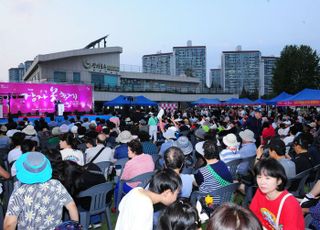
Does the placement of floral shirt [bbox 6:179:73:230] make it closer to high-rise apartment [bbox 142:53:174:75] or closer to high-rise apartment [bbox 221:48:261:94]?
high-rise apartment [bbox 221:48:261:94]

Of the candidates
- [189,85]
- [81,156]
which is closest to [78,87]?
[81,156]

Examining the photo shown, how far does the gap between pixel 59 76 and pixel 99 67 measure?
4.51m

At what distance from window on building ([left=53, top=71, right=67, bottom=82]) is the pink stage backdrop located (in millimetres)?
6746

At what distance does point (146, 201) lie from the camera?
234 centimetres

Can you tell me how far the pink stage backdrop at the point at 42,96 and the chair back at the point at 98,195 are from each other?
18.8 meters

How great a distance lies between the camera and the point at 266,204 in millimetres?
2740

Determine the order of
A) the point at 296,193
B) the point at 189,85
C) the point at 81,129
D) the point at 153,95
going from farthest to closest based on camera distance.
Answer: the point at 189,85, the point at 153,95, the point at 81,129, the point at 296,193

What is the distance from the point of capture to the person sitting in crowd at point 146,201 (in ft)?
7.57

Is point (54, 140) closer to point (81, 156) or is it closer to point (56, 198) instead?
point (81, 156)

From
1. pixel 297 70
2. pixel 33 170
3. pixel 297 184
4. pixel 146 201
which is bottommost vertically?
pixel 297 184

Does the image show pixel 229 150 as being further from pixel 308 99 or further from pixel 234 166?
pixel 308 99

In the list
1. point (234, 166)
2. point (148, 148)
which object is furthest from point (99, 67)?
point (234, 166)

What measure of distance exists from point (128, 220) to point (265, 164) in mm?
1183

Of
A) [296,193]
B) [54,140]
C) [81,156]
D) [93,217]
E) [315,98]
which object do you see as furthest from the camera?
[315,98]
